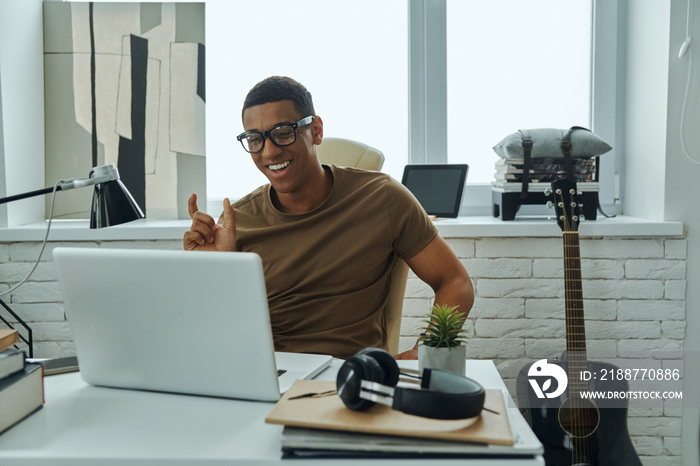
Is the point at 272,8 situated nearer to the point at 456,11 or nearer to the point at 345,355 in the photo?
the point at 456,11

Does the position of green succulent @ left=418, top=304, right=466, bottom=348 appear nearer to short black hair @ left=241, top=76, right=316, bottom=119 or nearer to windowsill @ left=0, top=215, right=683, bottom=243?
short black hair @ left=241, top=76, right=316, bottom=119

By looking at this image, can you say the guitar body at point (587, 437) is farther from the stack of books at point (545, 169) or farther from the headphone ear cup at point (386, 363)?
the headphone ear cup at point (386, 363)

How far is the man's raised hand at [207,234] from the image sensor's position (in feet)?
4.81

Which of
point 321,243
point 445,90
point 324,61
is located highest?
point 324,61

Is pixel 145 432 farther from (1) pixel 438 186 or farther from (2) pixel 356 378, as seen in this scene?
(1) pixel 438 186

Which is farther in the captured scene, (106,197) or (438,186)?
(438,186)

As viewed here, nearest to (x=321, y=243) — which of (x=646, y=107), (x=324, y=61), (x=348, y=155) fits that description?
(x=348, y=155)

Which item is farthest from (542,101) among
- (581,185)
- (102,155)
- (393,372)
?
(393,372)

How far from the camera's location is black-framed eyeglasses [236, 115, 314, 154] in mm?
1562

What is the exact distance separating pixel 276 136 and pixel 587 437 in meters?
1.19

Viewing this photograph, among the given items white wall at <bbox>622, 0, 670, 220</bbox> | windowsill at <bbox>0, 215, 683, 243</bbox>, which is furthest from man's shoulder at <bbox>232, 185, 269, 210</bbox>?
Result: white wall at <bbox>622, 0, 670, 220</bbox>

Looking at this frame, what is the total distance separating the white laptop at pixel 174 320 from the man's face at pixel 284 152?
2.39 ft

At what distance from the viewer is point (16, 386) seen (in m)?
0.88

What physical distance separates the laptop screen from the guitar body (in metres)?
0.74
